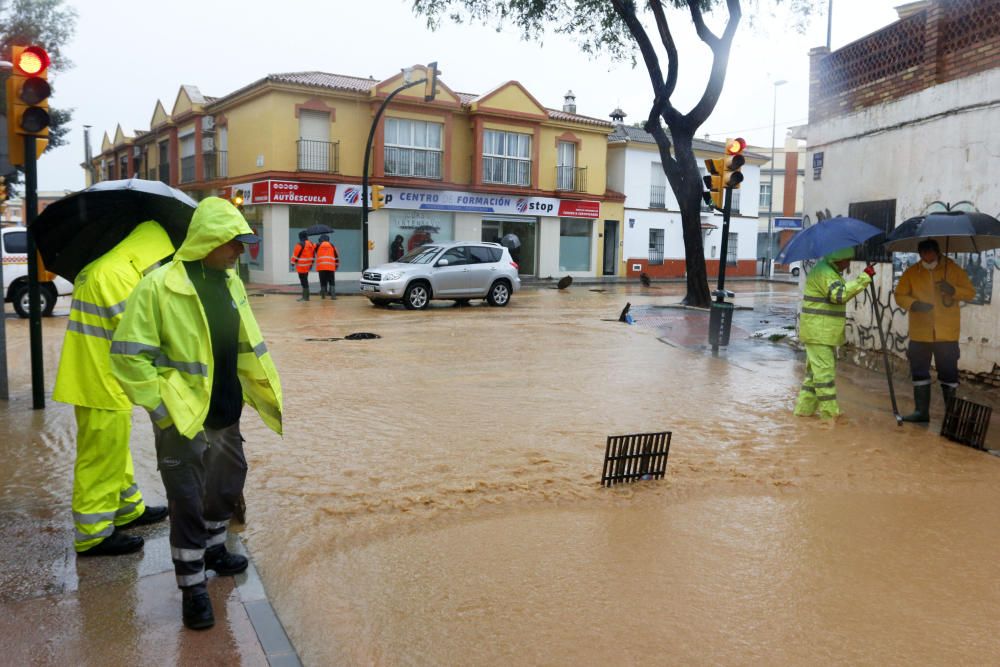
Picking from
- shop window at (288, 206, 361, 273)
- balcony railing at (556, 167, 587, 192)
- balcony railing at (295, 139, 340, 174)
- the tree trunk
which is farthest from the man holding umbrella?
balcony railing at (556, 167, 587, 192)

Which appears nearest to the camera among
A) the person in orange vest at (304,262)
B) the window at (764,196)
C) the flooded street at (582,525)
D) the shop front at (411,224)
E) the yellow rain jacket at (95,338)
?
the flooded street at (582,525)

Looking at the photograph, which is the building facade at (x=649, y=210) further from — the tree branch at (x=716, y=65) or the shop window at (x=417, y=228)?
the tree branch at (x=716, y=65)

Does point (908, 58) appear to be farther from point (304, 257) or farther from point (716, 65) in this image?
point (304, 257)

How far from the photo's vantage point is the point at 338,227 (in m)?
28.8

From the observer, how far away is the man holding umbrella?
7.13 meters

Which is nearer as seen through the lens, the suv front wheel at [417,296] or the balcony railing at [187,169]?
the suv front wheel at [417,296]

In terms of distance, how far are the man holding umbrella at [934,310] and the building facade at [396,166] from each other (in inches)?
774

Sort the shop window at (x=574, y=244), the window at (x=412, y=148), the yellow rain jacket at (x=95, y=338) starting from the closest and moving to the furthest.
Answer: the yellow rain jacket at (x=95, y=338)
the window at (x=412, y=148)
the shop window at (x=574, y=244)

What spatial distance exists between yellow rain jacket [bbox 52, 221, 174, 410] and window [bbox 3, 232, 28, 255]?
11556 mm

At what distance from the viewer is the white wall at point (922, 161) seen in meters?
8.74

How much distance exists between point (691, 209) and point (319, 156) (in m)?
13.7

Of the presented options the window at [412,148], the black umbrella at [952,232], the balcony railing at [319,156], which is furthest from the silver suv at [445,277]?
the black umbrella at [952,232]

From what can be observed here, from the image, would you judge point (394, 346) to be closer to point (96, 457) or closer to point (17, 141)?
point (17, 141)

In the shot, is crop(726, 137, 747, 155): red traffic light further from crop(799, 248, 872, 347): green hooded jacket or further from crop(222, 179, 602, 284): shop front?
crop(222, 179, 602, 284): shop front
